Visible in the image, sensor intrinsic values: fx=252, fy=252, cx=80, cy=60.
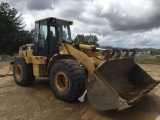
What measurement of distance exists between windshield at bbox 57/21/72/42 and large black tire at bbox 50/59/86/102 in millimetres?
1326

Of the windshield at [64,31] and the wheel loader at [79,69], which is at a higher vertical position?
the windshield at [64,31]

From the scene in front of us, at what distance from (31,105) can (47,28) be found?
2566mm

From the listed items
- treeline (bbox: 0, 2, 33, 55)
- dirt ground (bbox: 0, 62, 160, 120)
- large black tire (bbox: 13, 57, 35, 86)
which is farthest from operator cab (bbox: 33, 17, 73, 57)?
treeline (bbox: 0, 2, 33, 55)

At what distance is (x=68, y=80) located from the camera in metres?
6.34

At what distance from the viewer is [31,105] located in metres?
6.48

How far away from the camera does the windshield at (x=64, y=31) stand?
26.0 ft

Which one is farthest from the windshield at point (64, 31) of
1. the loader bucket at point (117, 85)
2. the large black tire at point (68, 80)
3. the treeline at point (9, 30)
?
the treeline at point (9, 30)

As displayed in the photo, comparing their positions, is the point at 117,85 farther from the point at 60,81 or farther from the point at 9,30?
the point at 9,30

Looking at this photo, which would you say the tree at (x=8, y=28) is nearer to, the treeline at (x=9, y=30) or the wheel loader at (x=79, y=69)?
the treeline at (x=9, y=30)

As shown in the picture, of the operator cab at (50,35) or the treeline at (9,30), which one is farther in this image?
the treeline at (9,30)

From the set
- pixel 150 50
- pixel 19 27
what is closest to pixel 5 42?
pixel 19 27

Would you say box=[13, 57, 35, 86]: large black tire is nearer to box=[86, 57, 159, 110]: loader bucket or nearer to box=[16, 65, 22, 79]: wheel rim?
box=[16, 65, 22, 79]: wheel rim

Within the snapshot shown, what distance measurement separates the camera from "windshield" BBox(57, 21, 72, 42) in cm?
792

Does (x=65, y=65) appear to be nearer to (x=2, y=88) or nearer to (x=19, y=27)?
(x=2, y=88)
